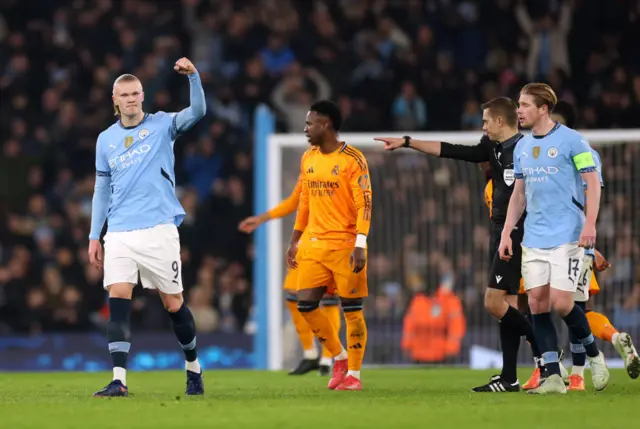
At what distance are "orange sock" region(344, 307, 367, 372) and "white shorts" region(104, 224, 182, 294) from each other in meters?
1.50

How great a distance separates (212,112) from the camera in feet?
67.8

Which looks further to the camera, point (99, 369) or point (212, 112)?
point (212, 112)

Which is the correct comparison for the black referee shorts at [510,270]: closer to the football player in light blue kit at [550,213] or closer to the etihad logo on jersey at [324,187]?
the football player in light blue kit at [550,213]

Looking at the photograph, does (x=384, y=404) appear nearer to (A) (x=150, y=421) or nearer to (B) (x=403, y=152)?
(A) (x=150, y=421)

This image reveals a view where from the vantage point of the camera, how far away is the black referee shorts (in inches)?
381

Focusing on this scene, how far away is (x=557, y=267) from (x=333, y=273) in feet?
5.93

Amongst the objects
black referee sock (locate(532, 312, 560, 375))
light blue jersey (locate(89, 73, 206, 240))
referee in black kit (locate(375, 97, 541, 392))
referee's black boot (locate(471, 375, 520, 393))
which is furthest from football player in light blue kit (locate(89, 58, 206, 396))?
black referee sock (locate(532, 312, 560, 375))

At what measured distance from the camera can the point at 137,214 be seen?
9.08 m

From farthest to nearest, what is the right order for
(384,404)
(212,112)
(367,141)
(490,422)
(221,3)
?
(221,3)
(212,112)
(367,141)
(384,404)
(490,422)

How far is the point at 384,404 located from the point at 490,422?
1.24m

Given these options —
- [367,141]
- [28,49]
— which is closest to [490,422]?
[367,141]

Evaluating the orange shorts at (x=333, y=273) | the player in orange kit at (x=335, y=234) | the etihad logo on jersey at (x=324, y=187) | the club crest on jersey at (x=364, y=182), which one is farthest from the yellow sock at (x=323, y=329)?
the club crest on jersey at (x=364, y=182)

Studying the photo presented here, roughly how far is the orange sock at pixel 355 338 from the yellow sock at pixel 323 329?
27cm

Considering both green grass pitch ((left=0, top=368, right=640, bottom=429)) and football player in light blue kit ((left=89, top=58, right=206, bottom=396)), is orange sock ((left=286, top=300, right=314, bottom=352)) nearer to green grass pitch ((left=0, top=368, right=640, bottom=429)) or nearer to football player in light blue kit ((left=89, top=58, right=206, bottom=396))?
green grass pitch ((left=0, top=368, right=640, bottom=429))
